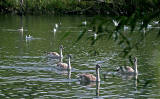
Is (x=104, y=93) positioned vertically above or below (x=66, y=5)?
below

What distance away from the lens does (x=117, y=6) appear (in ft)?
21.6

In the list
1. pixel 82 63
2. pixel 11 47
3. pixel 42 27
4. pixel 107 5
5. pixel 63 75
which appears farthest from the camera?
pixel 42 27

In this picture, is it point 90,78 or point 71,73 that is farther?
point 71,73

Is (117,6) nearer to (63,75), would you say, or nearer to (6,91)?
(6,91)

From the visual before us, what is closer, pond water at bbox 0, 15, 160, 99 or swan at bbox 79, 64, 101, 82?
pond water at bbox 0, 15, 160, 99

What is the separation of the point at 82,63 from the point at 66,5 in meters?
52.2

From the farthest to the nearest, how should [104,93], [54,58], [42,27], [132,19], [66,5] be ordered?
[66,5] < [42,27] < [54,58] < [104,93] < [132,19]

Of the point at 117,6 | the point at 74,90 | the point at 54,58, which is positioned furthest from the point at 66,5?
the point at 117,6

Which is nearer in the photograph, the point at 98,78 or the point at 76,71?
the point at 98,78

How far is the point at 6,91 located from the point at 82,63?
8.20m

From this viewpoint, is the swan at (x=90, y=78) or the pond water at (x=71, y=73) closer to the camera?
the pond water at (x=71, y=73)

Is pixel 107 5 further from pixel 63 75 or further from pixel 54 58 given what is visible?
pixel 54 58

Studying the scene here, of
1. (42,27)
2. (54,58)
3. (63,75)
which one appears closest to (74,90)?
(63,75)

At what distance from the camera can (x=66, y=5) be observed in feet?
250
